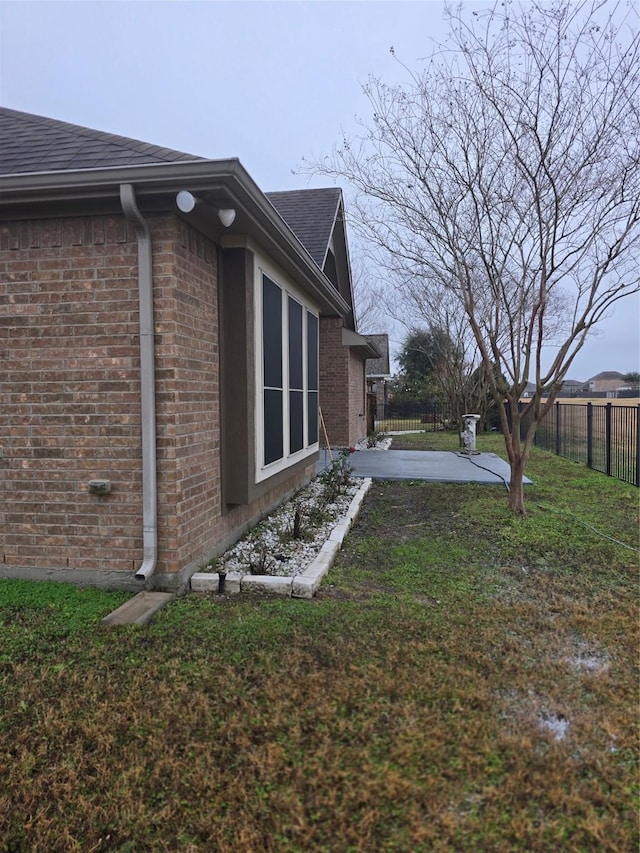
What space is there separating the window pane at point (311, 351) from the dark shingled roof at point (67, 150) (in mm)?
3750

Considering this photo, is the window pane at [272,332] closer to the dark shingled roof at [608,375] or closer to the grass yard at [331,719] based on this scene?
the grass yard at [331,719]

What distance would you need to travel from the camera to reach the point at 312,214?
422 inches

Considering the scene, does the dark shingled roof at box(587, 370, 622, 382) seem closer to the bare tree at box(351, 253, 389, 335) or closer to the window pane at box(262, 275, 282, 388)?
the bare tree at box(351, 253, 389, 335)

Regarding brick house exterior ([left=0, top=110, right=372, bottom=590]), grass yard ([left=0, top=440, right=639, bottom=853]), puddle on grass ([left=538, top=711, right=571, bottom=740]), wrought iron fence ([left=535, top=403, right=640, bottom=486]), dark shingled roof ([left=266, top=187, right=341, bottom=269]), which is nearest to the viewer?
grass yard ([left=0, top=440, right=639, bottom=853])

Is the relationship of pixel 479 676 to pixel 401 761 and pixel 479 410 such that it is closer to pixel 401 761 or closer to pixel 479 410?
pixel 401 761

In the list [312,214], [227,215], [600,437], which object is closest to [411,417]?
[600,437]

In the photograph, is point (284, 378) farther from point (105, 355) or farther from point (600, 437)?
point (600, 437)

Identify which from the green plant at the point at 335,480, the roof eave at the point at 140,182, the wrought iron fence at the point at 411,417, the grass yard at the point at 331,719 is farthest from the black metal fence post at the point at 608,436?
the wrought iron fence at the point at 411,417

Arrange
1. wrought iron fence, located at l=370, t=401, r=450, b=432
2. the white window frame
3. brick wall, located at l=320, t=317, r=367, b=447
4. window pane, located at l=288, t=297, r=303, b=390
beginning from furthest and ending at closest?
wrought iron fence, located at l=370, t=401, r=450, b=432 → brick wall, located at l=320, t=317, r=367, b=447 → window pane, located at l=288, t=297, r=303, b=390 → the white window frame

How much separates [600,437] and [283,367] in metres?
7.44

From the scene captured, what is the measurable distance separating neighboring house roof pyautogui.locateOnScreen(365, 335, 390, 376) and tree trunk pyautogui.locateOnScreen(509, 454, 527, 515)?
60.5ft

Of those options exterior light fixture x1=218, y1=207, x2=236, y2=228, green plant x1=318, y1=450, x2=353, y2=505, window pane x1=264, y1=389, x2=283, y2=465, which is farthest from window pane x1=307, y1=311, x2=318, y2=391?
exterior light fixture x1=218, y1=207, x2=236, y2=228

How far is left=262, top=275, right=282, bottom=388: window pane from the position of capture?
18.0 feet

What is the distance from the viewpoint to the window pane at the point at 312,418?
7879mm
